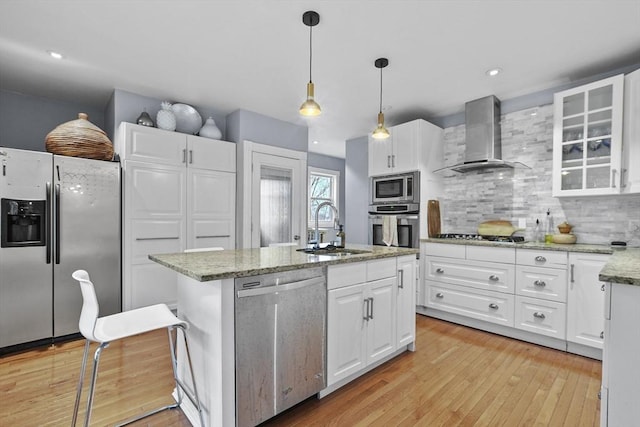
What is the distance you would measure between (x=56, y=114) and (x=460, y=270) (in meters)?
5.04

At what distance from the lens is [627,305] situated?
122cm

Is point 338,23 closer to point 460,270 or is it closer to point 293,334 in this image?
point 293,334

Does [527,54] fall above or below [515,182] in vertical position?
above

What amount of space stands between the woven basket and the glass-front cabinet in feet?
14.5

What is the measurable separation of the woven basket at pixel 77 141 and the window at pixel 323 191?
418cm

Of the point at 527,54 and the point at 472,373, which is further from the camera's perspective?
the point at 527,54

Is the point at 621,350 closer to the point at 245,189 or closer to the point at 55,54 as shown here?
the point at 245,189

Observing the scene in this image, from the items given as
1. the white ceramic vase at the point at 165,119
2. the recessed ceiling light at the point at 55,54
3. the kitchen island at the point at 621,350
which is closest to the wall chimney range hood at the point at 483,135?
the kitchen island at the point at 621,350

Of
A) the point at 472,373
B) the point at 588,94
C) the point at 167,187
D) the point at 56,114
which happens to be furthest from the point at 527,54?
the point at 56,114

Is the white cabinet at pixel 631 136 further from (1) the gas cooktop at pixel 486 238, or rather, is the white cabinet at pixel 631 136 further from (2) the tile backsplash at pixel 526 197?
(1) the gas cooktop at pixel 486 238

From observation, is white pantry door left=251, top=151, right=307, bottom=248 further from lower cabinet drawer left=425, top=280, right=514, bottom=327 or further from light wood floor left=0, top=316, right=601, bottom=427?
lower cabinet drawer left=425, top=280, right=514, bottom=327

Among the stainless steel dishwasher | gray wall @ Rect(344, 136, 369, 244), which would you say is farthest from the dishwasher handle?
gray wall @ Rect(344, 136, 369, 244)

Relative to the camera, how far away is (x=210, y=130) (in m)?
3.81

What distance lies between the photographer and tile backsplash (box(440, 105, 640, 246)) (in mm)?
2881
